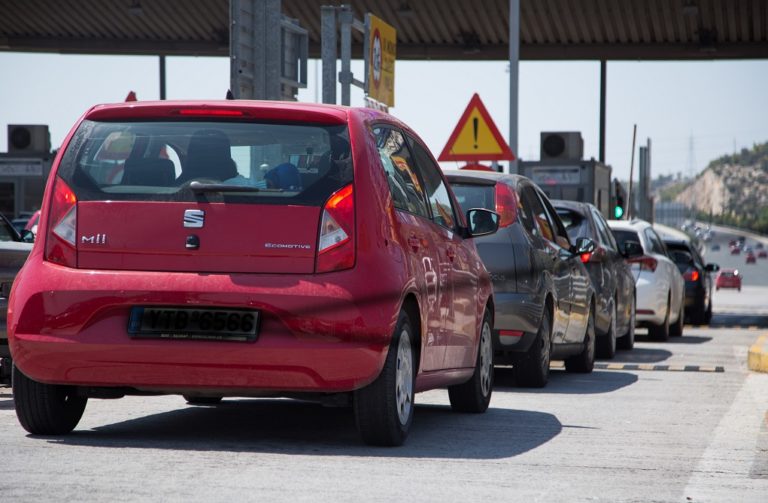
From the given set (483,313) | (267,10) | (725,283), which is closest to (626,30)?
(267,10)

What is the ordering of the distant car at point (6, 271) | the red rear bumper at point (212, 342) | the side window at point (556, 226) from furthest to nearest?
the side window at point (556, 226), the distant car at point (6, 271), the red rear bumper at point (212, 342)

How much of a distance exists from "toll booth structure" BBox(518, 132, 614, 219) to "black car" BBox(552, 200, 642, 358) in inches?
466

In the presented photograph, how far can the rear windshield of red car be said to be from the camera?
7.66m

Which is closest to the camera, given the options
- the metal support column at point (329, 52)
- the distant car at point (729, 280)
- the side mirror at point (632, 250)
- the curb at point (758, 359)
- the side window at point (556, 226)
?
the side window at point (556, 226)

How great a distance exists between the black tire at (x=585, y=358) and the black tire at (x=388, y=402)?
20.4ft

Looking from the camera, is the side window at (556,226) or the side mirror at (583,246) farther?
the side mirror at (583,246)

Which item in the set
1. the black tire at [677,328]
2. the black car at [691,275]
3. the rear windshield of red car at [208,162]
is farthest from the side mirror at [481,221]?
the black car at [691,275]

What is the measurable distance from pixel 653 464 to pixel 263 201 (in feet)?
7.15

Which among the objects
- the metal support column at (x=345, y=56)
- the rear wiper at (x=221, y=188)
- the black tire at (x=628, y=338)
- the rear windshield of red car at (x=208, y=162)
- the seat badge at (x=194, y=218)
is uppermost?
the metal support column at (x=345, y=56)

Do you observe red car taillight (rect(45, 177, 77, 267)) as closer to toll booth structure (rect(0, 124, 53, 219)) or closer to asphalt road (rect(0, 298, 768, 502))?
asphalt road (rect(0, 298, 768, 502))

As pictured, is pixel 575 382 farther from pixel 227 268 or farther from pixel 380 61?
pixel 380 61

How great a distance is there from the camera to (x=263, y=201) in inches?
299

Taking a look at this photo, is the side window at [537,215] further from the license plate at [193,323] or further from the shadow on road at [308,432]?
the license plate at [193,323]

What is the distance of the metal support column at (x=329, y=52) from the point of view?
62.3ft
